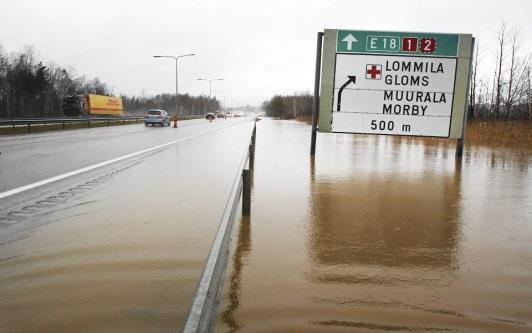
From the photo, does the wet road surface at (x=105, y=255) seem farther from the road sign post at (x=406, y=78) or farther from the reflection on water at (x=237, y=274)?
the road sign post at (x=406, y=78)

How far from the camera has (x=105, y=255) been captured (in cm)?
466

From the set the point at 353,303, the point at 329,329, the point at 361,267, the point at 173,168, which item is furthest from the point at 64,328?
the point at 173,168

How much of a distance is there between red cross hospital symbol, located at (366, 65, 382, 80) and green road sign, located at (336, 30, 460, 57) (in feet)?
1.45

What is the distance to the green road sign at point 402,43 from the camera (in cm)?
1283

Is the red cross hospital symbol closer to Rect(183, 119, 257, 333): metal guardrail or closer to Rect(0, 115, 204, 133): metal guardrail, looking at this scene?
Rect(183, 119, 257, 333): metal guardrail

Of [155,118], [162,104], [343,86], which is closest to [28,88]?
[155,118]

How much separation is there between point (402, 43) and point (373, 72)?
3.87 ft

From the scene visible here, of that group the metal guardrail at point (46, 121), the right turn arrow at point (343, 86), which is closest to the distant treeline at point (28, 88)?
the metal guardrail at point (46, 121)

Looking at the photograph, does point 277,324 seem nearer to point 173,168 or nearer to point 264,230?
point 264,230

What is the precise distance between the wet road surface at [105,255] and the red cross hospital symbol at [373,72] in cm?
676

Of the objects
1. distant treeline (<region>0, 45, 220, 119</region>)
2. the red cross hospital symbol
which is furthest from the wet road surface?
distant treeline (<region>0, 45, 220, 119</region>)

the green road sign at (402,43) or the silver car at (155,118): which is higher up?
the green road sign at (402,43)

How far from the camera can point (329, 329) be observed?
10.6ft

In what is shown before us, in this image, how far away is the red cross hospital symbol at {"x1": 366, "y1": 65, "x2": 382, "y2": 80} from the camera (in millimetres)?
13008
